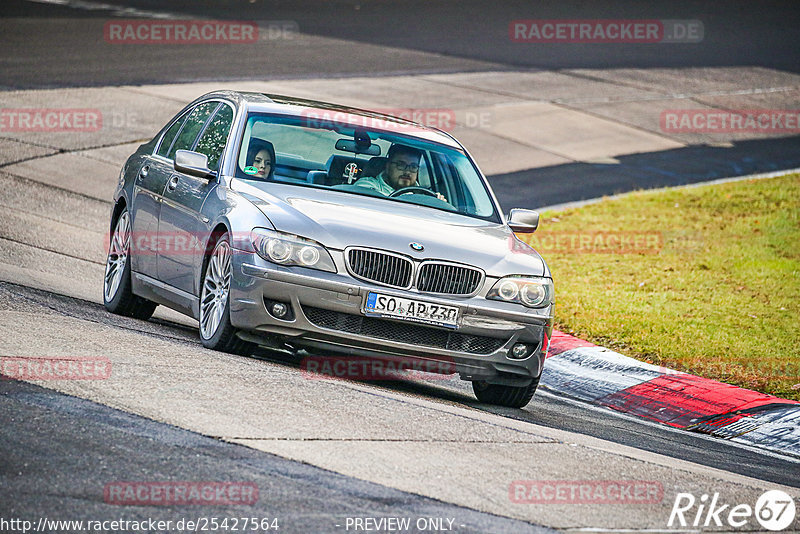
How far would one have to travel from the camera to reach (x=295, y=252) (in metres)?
7.60

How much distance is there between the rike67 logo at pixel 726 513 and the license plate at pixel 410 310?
6.93 feet

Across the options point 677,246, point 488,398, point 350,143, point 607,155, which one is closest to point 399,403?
point 488,398

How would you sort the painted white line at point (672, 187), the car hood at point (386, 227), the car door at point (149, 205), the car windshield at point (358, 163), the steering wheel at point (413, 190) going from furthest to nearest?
1. the painted white line at point (672, 187)
2. the car door at point (149, 205)
3. the steering wheel at point (413, 190)
4. the car windshield at point (358, 163)
5. the car hood at point (386, 227)

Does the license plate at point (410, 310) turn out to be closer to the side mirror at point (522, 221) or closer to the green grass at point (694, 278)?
the side mirror at point (522, 221)

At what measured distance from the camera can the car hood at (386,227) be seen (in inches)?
303

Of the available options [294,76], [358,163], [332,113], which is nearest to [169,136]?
[332,113]

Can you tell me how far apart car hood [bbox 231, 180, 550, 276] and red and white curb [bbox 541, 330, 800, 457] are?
5.42 ft

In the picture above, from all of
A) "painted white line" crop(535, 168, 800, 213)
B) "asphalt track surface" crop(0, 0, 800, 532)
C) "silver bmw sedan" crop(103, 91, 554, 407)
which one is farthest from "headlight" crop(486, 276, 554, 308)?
"painted white line" crop(535, 168, 800, 213)

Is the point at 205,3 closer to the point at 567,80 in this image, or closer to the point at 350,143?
the point at 567,80

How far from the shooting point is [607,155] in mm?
21312

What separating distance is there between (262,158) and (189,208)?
599mm

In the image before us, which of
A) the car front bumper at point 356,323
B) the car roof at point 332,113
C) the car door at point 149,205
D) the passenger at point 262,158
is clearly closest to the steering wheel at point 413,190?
the car roof at point 332,113

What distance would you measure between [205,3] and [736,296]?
23.6 m

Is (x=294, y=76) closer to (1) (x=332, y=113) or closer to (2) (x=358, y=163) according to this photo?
(1) (x=332, y=113)
